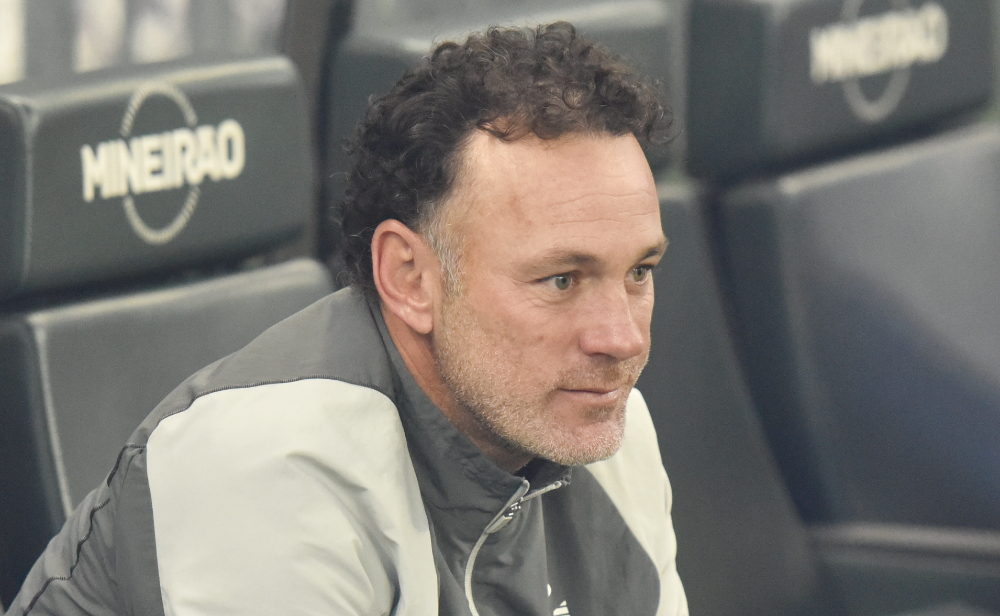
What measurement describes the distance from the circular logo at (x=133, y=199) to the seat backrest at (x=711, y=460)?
603mm

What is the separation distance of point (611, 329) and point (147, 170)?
0.45 meters

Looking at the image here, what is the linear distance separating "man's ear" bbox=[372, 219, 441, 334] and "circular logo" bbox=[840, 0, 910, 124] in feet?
2.96

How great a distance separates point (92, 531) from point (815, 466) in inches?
39.8

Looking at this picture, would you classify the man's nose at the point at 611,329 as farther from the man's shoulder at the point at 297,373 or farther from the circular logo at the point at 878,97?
the circular logo at the point at 878,97

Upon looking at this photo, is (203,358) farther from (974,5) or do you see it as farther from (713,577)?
(974,5)

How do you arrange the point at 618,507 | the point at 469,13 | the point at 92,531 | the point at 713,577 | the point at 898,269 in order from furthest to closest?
the point at 898,269 → the point at 713,577 → the point at 469,13 → the point at 618,507 → the point at 92,531

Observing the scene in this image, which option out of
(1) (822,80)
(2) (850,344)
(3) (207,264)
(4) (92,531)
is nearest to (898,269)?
(2) (850,344)

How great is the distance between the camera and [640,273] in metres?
1.12

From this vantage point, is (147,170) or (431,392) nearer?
(431,392)

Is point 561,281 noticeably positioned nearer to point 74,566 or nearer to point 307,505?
point 307,505

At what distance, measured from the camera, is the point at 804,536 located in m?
1.85

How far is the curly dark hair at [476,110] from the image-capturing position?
42.7 inches

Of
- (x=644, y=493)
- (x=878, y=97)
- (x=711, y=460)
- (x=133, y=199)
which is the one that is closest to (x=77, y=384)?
(x=133, y=199)

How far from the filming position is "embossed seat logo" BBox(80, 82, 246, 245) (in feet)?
4.05
